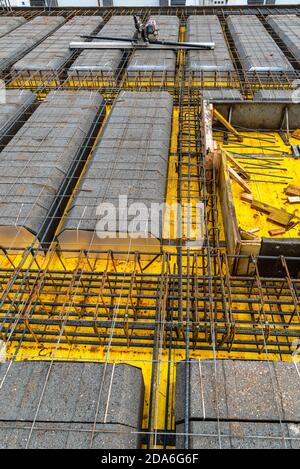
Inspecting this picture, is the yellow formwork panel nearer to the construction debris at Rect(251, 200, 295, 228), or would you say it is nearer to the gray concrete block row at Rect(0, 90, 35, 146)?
the construction debris at Rect(251, 200, 295, 228)

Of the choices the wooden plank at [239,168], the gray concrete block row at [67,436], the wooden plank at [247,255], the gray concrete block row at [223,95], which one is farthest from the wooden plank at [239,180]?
the gray concrete block row at [67,436]

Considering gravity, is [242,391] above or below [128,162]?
below

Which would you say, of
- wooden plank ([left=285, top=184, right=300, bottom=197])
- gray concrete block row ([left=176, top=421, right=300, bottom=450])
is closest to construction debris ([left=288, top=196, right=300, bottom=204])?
wooden plank ([left=285, top=184, right=300, bottom=197])

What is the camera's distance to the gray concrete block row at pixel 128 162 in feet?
32.4

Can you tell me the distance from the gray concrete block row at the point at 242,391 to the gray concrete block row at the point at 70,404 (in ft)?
3.35

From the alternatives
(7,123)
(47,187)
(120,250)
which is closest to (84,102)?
(7,123)

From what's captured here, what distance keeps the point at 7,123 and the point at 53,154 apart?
3.78 meters

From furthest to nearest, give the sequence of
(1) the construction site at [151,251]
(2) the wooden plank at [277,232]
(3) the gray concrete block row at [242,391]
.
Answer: (2) the wooden plank at [277,232], (1) the construction site at [151,251], (3) the gray concrete block row at [242,391]

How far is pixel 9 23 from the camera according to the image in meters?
25.7

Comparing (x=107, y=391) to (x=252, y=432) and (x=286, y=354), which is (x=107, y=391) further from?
(x=286, y=354)

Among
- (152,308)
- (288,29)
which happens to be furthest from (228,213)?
(288,29)

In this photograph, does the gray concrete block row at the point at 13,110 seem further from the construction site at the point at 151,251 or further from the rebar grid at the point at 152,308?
the rebar grid at the point at 152,308

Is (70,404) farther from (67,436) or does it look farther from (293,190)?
(293,190)

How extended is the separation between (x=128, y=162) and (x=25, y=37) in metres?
17.9
